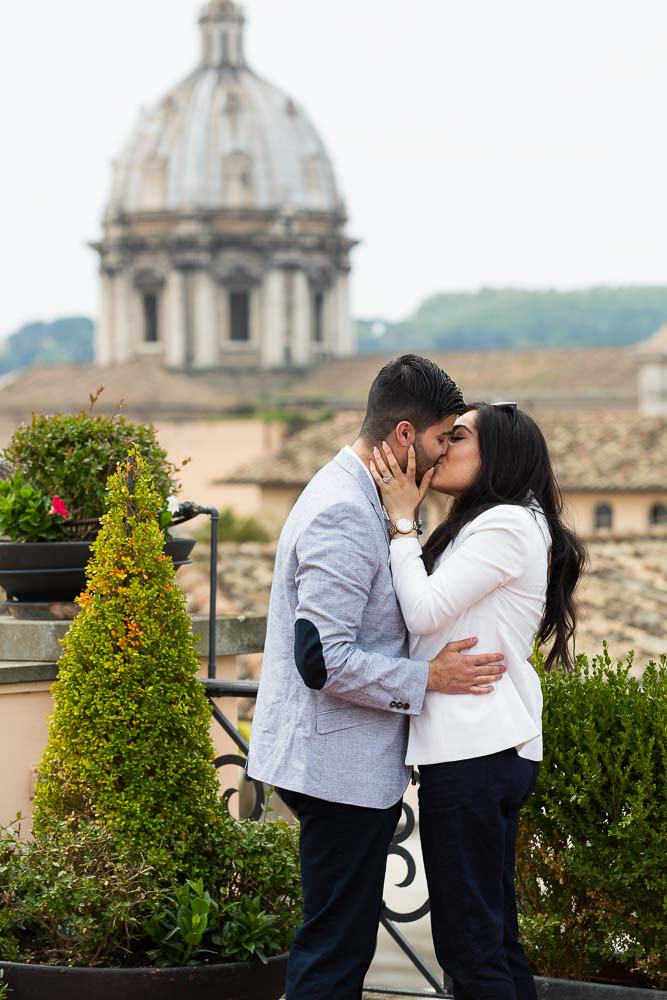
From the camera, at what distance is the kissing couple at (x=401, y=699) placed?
10.8 ft

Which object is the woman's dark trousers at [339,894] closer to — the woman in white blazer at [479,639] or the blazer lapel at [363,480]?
the woman in white blazer at [479,639]

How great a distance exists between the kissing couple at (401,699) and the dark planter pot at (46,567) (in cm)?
118

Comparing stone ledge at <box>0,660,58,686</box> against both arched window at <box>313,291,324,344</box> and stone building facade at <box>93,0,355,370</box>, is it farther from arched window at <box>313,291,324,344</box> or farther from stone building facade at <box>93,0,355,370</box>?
arched window at <box>313,291,324,344</box>

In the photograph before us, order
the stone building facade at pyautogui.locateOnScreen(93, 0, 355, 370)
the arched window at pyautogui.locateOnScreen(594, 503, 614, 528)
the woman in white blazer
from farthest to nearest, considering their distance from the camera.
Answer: the stone building facade at pyautogui.locateOnScreen(93, 0, 355, 370) < the arched window at pyautogui.locateOnScreen(594, 503, 614, 528) < the woman in white blazer

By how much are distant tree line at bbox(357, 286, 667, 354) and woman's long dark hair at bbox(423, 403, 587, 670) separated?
12636cm

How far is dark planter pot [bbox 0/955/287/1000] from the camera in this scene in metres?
3.70

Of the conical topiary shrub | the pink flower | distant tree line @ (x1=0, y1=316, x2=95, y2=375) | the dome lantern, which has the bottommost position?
the conical topiary shrub

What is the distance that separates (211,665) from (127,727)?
888mm

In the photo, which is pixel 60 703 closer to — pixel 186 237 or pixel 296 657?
pixel 296 657

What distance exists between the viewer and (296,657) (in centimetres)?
326

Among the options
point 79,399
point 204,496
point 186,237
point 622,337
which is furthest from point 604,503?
point 622,337

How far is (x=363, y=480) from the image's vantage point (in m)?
3.38

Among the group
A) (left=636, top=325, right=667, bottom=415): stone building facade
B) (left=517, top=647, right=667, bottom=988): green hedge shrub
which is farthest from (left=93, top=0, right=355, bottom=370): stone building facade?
(left=517, top=647, right=667, bottom=988): green hedge shrub

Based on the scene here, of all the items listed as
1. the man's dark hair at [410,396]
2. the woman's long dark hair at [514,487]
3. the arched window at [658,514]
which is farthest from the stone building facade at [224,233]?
the man's dark hair at [410,396]
